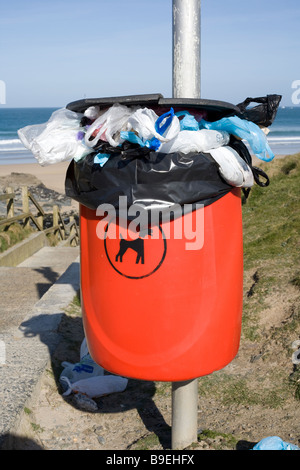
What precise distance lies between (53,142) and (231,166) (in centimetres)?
71

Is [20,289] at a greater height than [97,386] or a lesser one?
lesser

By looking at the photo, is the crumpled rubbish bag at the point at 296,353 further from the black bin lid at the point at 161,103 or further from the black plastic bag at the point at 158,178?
the black bin lid at the point at 161,103

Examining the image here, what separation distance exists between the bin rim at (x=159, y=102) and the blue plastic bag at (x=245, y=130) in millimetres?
49

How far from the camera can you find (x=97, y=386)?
3213mm

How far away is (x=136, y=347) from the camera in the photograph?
2.20 metres

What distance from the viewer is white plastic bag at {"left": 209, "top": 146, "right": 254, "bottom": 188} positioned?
2070 millimetres

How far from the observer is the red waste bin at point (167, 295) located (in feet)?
6.93

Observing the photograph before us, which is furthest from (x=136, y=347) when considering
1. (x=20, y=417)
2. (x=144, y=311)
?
(x=20, y=417)

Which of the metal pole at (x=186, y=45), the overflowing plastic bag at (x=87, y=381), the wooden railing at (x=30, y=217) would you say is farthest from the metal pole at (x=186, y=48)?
the wooden railing at (x=30, y=217)

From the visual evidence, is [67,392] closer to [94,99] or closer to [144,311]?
[144,311]

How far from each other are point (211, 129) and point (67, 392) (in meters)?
1.79

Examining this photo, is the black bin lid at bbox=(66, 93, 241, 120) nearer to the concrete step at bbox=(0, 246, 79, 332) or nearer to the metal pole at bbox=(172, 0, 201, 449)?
the metal pole at bbox=(172, 0, 201, 449)

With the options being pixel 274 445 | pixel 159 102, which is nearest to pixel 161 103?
pixel 159 102

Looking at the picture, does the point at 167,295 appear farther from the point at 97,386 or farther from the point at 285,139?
the point at 285,139
